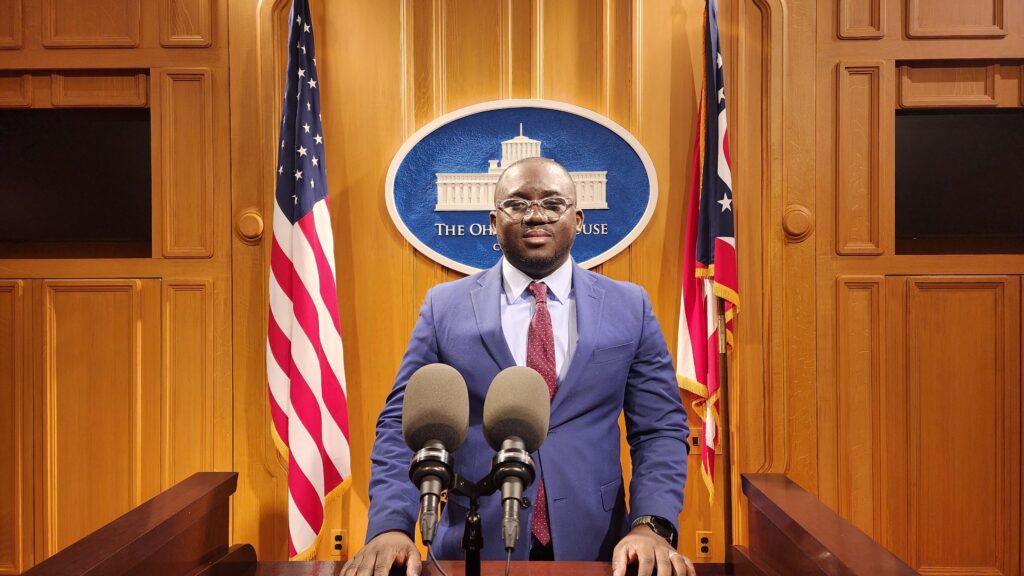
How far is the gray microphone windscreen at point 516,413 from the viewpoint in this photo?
3.03ft

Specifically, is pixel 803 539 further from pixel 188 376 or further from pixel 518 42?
pixel 188 376

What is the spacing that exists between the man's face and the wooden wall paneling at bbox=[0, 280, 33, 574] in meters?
2.44

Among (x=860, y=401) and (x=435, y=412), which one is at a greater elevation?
(x=435, y=412)

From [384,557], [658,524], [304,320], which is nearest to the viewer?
[384,557]

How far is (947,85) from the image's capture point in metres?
2.83

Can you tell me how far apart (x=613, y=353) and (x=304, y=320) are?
140cm

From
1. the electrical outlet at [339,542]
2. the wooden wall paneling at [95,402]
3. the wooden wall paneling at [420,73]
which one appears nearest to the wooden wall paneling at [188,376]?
the wooden wall paneling at [95,402]

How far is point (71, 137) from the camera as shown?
3084 mm

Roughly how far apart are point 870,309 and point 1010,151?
102 centimetres

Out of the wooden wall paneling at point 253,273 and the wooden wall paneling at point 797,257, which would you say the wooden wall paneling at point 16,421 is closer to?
the wooden wall paneling at point 253,273

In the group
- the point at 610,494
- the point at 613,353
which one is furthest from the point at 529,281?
the point at 610,494

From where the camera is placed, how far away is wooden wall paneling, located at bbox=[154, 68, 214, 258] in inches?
111

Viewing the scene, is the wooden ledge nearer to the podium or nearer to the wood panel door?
the podium

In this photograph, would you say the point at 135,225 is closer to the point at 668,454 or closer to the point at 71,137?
the point at 71,137
